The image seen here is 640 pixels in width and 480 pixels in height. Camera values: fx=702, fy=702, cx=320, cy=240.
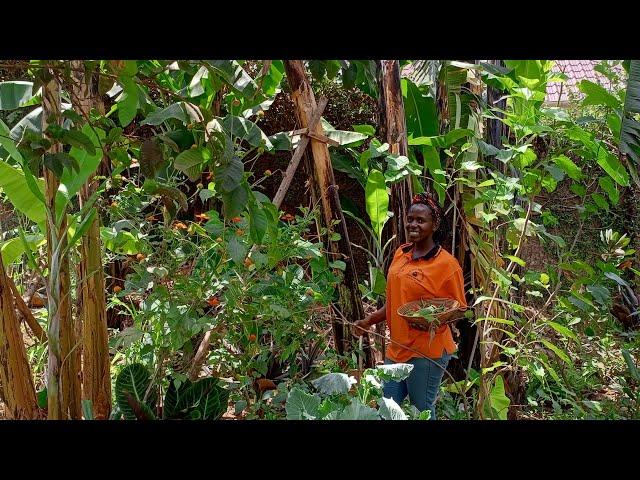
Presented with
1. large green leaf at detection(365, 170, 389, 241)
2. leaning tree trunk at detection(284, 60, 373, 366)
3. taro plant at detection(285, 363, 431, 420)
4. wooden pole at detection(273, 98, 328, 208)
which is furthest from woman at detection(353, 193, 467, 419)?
taro plant at detection(285, 363, 431, 420)

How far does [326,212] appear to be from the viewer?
3.07m

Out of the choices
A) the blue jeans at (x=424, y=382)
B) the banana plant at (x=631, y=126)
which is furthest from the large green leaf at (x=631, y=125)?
the blue jeans at (x=424, y=382)

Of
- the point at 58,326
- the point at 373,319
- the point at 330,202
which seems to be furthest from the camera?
the point at 330,202

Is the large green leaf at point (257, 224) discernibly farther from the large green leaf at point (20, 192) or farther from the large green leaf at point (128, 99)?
the large green leaf at point (20, 192)

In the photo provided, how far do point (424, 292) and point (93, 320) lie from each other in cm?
114

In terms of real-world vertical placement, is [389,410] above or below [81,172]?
below

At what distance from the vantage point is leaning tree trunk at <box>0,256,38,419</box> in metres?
1.88

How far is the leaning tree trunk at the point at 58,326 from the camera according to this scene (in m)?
2.01

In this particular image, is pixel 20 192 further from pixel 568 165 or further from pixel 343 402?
pixel 568 165

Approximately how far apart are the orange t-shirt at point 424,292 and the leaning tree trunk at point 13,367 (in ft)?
4.02

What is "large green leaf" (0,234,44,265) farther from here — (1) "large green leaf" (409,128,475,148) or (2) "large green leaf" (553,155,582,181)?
(2) "large green leaf" (553,155,582,181)

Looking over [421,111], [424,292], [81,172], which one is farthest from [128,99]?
[421,111]

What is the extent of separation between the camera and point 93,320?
2.23m
